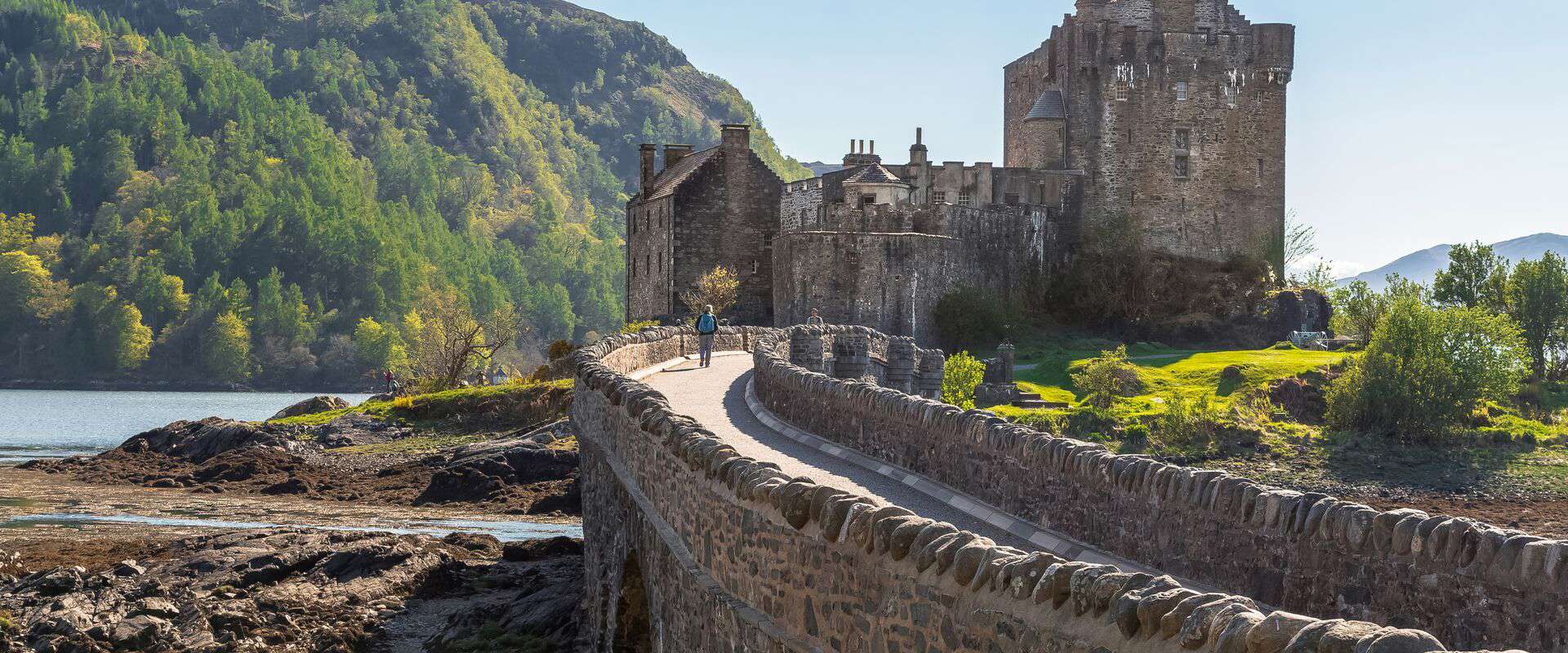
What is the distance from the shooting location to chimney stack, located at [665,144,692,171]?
74.8 meters

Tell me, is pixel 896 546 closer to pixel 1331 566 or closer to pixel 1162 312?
pixel 1331 566

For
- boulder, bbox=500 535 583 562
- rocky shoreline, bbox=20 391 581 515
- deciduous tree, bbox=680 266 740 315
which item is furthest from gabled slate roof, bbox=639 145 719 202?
boulder, bbox=500 535 583 562

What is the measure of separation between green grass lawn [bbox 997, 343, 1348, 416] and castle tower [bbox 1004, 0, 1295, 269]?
24.0 feet

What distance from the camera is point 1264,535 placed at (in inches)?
515

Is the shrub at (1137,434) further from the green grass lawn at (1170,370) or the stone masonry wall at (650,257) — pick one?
the stone masonry wall at (650,257)

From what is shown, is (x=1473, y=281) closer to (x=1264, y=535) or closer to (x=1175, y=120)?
(x=1175, y=120)

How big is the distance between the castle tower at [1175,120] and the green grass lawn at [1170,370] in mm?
7313

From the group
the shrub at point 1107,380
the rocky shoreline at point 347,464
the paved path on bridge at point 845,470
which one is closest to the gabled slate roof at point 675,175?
the rocky shoreline at point 347,464

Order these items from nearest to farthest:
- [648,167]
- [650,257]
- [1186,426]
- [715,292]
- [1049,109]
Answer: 1. [1186,426]
2. [715,292]
3. [650,257]
4. [1049,109]
5. [648,167]

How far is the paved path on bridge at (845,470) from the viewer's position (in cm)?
1582

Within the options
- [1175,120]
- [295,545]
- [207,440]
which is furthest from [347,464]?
[1175,120]

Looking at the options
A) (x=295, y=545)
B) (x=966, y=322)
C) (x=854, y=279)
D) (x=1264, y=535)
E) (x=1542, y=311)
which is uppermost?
(x=854, y=279)

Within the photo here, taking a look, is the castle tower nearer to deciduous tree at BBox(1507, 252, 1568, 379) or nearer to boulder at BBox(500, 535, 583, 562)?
deciduous tree at BBox(1507, 252, 1568, 379)

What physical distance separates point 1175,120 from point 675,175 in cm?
1936
